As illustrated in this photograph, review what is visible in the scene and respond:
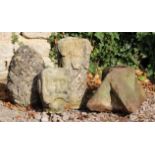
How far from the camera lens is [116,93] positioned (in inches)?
281

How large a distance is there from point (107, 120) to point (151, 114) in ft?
2.07

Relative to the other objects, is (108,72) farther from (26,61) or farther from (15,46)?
(15,46)

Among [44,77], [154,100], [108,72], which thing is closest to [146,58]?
[154,100]

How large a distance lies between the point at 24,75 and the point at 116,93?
122 centimetres

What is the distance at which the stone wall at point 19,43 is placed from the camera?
9.12 m

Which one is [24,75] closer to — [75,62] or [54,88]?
[54,88]

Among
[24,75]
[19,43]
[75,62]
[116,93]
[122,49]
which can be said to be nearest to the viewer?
[116,93]

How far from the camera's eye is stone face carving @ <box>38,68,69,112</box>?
281 inches

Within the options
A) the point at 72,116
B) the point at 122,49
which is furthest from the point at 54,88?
the point at 122,49

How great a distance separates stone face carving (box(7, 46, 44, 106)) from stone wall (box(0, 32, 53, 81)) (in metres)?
1.63

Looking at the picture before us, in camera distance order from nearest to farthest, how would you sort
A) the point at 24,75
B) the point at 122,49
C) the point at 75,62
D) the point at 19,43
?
the point at 75,62, the point at 24,75, the point at 122,49, the point at 19,43

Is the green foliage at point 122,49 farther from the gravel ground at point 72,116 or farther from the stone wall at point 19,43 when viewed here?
the gravel ground at point 72,116

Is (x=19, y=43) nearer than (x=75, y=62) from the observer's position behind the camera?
No

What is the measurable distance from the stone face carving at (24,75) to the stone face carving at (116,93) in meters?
0.82
